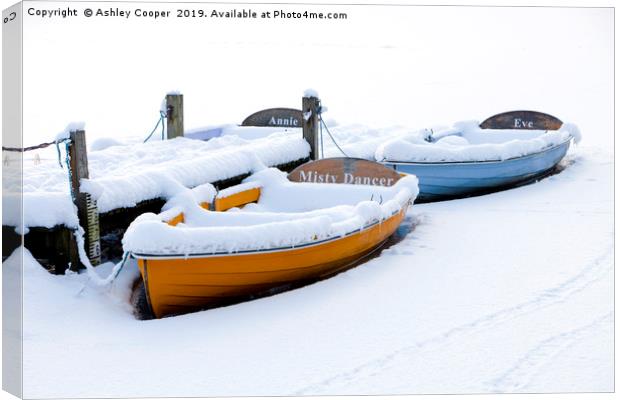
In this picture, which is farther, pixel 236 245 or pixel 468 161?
pixel 468 161

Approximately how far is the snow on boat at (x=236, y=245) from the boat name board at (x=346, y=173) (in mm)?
464

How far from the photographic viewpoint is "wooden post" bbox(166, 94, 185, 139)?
9.40 m

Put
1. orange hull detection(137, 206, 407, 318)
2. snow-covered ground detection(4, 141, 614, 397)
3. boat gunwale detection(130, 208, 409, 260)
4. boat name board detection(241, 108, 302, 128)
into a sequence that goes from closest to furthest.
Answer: snow-covered ground detection(4, 141, 614, 397) < boat gunwale detection(130, 208, 409, 260) < orange hull detection(137, 206, 407, 318) < boat name board detection(241, 108, 302, 128)

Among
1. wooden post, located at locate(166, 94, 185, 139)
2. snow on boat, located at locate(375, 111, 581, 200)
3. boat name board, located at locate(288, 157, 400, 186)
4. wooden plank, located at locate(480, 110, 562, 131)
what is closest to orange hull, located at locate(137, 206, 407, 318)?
boat name board, located at locate(288, 157, 400, 186)

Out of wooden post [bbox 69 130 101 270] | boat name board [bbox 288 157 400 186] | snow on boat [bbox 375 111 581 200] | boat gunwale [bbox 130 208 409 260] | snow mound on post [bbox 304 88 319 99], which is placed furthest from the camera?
snow on boat [bbox 375 111 581 200]

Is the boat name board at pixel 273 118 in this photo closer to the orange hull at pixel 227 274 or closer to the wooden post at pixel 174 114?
the wooden post at pixel 174 114

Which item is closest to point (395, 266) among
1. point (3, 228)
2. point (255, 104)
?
point (3, 228)

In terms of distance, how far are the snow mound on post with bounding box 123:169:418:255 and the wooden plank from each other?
565 centimetres

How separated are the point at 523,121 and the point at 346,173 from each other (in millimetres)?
5924

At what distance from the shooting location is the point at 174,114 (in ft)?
31.1

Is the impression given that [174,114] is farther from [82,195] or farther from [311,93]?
[82,195]

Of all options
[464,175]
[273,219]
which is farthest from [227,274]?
[464,175]

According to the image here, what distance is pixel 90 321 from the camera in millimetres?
5297

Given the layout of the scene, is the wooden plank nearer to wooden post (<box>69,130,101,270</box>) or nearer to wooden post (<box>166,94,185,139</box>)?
wooden post (<box>166,94,185,139</box>)
